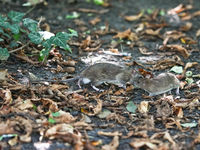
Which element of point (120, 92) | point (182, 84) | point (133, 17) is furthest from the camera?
point (133, 17)

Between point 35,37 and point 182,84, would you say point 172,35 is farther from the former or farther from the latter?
point 35,37

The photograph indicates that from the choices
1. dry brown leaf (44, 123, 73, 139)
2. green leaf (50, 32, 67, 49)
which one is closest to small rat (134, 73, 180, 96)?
green leaf (50, 32, 67, 49)

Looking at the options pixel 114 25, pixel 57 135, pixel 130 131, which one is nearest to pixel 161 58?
pixel 114 25

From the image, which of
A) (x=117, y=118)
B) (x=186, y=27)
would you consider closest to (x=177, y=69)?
(x=117, y=118)

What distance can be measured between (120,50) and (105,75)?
1886 mm

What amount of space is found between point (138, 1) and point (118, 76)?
19.1 ft

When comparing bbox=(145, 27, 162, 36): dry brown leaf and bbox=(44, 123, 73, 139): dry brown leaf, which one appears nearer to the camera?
bbox=(44, 123, 73, 139): dry brown leaf

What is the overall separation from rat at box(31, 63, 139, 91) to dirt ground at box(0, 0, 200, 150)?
18 centimetres

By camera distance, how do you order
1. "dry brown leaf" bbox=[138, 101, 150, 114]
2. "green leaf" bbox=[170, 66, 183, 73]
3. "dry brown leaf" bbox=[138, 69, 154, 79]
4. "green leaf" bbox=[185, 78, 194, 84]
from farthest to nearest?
"green leaf" bbox=[170, 66, 183, 73], "green leaf" bbox=[185, 78, 194, 84], "dry brown leaf" bbox=[138, 69, 154, 79], "dry brown leaf" bbox=[138, 101, 150, 114]

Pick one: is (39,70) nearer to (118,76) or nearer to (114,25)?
(118,76)

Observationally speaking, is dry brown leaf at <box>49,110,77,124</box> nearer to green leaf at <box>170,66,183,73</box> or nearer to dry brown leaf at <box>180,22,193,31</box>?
green leaf at <box>170,66,183,73</box>

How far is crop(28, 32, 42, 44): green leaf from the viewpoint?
514 centimetres

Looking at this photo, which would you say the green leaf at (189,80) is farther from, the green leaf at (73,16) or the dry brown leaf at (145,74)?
the green leaf at (73,16)

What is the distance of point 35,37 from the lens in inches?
204
